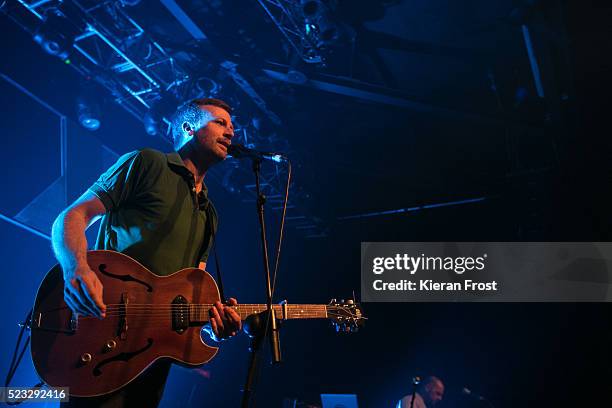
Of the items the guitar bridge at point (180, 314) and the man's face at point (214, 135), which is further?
the man's face at point (214, 135)

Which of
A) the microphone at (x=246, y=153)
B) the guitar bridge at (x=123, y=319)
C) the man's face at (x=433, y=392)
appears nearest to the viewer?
the guitar bridge at (x=123, y=319)

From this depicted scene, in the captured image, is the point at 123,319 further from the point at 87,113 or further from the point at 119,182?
the point at 87,113

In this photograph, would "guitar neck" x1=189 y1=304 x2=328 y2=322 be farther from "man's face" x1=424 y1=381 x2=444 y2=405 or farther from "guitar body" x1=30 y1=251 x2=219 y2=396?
"man's face" x1=424 y1=381 x2=444 y2=405

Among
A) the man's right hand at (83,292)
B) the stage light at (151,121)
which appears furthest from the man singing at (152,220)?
the stage light at (151,121)

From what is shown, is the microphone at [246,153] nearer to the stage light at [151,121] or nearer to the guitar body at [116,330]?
the guitar body at [116,330]

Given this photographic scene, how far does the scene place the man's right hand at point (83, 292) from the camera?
2213mm

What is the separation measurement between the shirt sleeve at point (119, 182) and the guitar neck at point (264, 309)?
690mm

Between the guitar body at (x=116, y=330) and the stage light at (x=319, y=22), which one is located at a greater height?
the stage light at (x=319, y=22)

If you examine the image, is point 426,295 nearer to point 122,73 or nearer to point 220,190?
point 220,190

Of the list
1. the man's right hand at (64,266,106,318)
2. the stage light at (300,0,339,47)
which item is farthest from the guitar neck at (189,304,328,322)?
the stage light at (300,0,339,47)

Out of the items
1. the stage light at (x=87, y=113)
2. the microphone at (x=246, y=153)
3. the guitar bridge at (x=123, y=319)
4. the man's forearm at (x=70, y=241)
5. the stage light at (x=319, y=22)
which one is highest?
the stage light at (x=319, y=22)

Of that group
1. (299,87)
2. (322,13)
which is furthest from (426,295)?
(322,13)

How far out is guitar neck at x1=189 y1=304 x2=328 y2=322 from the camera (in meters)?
2.75

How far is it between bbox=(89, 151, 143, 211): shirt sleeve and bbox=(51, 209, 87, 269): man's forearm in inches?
7.7
